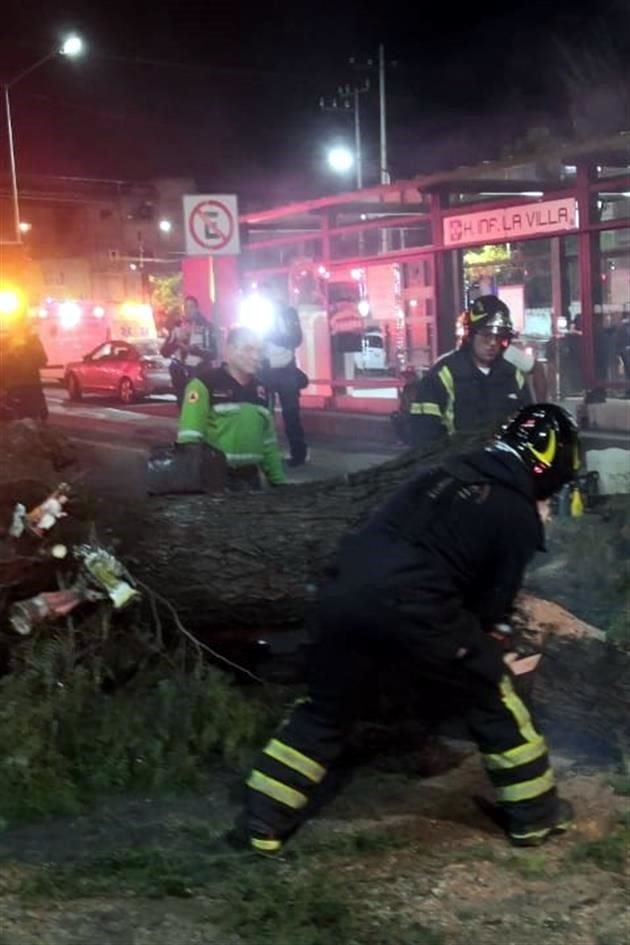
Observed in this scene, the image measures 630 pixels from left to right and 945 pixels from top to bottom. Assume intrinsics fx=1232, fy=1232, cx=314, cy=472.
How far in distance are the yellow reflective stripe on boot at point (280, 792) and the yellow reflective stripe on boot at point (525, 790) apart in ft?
1.97

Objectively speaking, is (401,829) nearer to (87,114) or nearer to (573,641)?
(573,641)

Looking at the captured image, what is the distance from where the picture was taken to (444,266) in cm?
1652

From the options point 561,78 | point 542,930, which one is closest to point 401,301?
point 561,78

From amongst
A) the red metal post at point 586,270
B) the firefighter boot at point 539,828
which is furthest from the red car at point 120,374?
the firefighter boot at point 539,828

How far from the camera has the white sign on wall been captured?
47.8 ft

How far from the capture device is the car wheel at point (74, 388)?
1049 inches

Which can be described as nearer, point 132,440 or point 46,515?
point 46,515

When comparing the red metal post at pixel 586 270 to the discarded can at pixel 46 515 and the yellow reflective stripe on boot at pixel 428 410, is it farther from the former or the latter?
the discarded can at pixel 46 515

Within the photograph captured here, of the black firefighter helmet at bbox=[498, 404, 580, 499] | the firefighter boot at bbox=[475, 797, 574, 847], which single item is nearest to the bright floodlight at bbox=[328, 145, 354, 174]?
the black firefighter helmet at bbox=[498, 404, 580, 499]

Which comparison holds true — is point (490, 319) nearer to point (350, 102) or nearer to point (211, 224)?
point (211, 224)

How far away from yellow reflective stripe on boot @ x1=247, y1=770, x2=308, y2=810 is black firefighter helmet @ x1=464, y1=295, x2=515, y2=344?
3.00m

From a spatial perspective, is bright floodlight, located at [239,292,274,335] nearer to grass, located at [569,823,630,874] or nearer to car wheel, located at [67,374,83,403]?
grass, located at [569,823,630,874]

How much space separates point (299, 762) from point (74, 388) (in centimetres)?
2387

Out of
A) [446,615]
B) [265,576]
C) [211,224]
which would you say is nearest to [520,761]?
[446,615]
